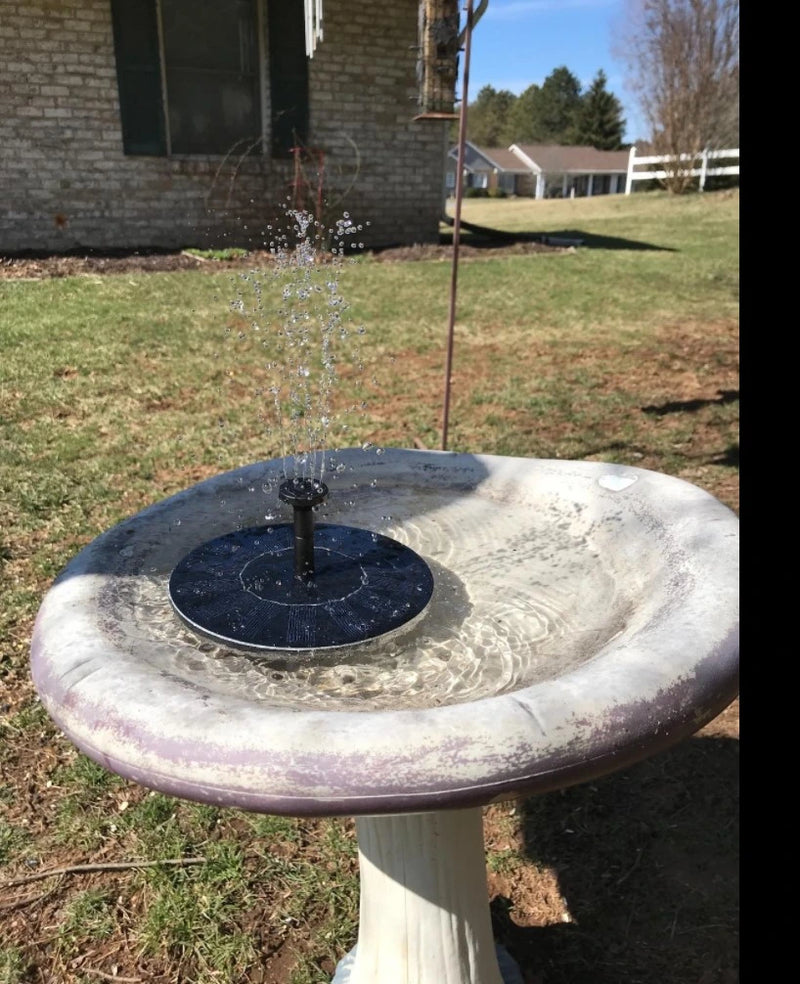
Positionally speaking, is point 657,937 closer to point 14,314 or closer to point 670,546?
point 670,546

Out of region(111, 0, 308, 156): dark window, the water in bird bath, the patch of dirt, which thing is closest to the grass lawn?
the patch of dirt

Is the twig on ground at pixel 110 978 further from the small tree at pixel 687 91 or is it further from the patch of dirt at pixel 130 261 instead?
the small tree at pixel 687 91

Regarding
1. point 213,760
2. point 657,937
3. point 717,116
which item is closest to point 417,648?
point 213,760

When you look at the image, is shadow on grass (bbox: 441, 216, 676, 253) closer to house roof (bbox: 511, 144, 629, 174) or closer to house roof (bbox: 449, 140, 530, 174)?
house roof (bbox: 511, 144, 629, 174)

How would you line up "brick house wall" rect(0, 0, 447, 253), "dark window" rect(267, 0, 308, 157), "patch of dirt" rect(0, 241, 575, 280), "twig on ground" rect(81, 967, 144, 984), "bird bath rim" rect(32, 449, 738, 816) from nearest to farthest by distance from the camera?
1. "bird bath rim" rect(32, 449, 738, 816)
2. "twig on ground" rect(81, 967, 144, 984)
3. "patch of dirt" rect(0, 241, 575, 280)
4. "brick house wall" rect(0, 0, 447, 253)
5. "dark window" rect(267, 0, 308, 157)

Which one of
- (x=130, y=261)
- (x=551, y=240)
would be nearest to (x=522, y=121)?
(x=551, y=240)

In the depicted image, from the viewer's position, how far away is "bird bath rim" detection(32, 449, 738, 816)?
1.13 m

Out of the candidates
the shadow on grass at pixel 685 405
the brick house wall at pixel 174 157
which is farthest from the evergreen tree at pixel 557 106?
the shadow on grass at pixel 685 405

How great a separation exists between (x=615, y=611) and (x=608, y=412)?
4339 mm

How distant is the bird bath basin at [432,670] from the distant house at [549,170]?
54.7 metres

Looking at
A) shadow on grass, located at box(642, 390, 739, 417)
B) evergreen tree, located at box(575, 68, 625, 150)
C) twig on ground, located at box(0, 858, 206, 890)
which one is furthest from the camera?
evergreen tree, located at box(575, 68, 625, 150)

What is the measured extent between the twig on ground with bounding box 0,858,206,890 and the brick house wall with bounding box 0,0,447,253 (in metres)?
9.53

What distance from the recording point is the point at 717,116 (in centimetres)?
2512

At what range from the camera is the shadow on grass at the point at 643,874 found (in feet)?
6.87
